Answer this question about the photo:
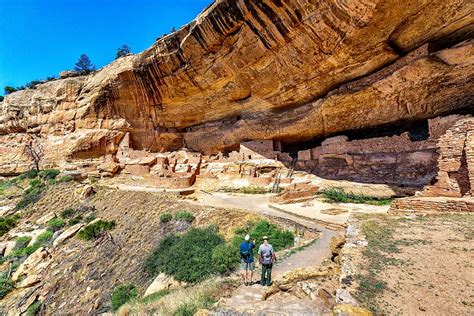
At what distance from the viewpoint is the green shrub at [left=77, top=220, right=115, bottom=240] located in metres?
11.1

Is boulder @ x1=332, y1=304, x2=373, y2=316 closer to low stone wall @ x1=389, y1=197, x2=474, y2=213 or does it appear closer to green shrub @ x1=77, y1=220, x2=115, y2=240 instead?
low stone wall @ x1=389, y1=197, x2=474, y2=213

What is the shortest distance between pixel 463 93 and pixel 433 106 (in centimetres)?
129

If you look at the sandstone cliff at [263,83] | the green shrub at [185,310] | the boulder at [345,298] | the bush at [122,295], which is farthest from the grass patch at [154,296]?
the sandstone cliff at [263,83]

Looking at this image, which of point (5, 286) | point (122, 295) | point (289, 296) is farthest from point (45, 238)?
point (289, 296)

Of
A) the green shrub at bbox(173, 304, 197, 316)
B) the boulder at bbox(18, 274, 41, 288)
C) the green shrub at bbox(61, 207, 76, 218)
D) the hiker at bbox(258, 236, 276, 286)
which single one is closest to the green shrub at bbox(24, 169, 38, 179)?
the green shrub at bbox(61, 207, 76, 218)

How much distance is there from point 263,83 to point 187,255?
1175cm

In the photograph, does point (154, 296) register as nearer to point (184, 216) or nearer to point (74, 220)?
point (184, 216)

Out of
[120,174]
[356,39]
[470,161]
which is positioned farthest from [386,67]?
[120,174]

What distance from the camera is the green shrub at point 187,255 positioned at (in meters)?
6.82

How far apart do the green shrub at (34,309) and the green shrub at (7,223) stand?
7.96 meters

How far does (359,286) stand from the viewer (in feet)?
12.5

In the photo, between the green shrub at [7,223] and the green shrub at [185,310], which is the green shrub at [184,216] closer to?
the green shrub at [185,310]

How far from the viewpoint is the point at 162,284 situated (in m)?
6.82

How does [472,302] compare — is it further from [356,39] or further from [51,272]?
[51,272]
